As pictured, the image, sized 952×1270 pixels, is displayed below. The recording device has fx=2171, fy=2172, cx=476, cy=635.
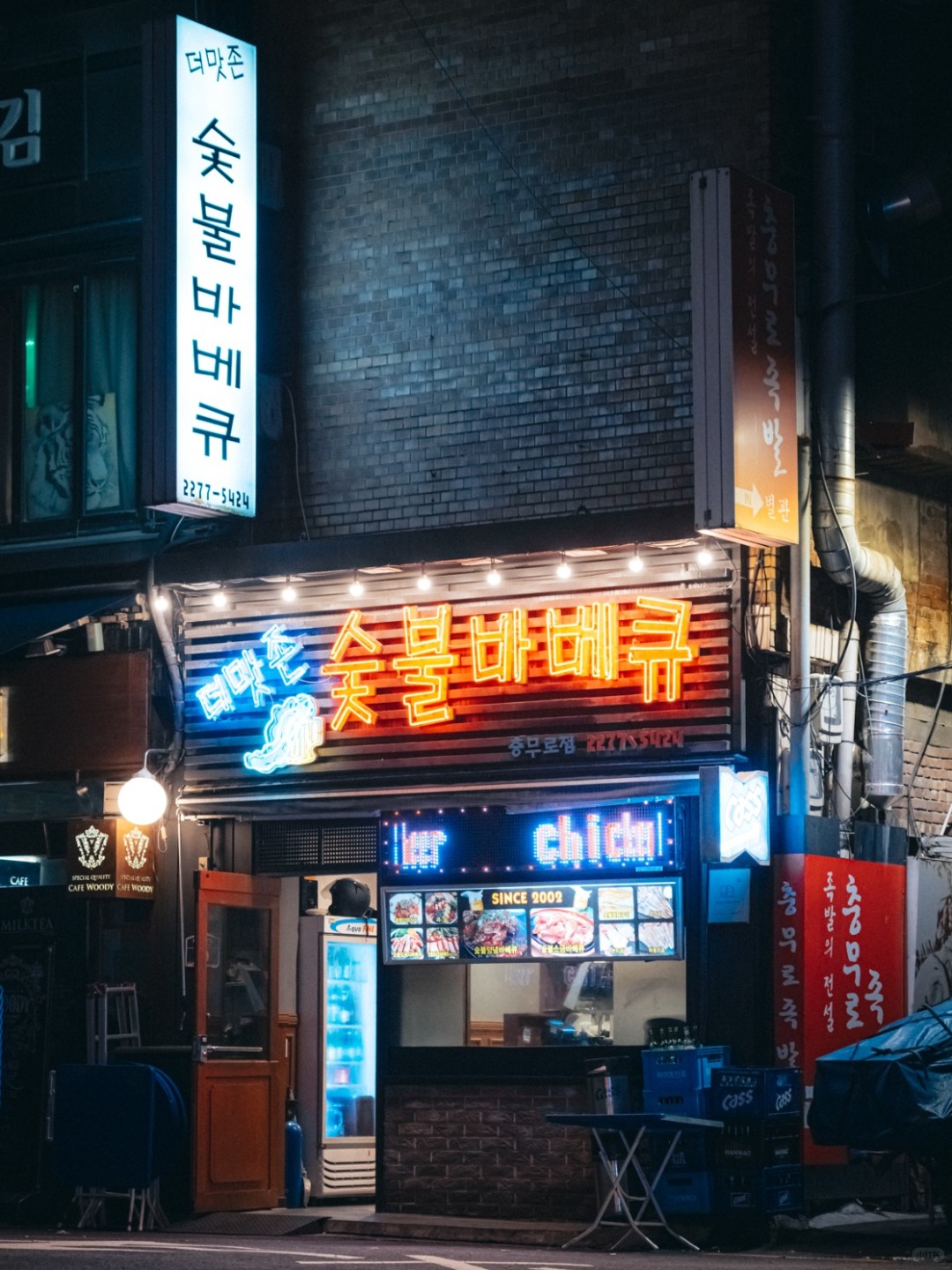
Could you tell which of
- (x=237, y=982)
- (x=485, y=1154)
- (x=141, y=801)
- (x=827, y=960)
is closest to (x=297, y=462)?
(x=141, y=801)

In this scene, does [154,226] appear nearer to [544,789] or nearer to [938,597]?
[544,789]

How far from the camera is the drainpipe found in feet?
60.1

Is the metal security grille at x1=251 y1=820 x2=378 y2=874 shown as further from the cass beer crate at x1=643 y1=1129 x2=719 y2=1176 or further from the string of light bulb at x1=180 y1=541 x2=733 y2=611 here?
the cass beer crate at x1=643 y1=1129 x2=719 y2=1176

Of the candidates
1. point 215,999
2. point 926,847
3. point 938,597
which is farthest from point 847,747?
point 215,999

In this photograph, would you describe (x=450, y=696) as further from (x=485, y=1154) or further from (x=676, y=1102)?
(x=676, y=1102)

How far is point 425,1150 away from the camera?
730 inches

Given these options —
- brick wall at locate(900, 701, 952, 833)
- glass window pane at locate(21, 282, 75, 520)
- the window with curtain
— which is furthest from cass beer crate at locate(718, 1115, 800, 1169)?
glass window pane at locate(21, 282, 75, 520)

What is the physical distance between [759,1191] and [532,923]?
3.29m

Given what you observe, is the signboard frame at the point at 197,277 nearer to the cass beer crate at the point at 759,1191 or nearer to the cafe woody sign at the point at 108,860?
the cafe woody sign at the point at 108,860

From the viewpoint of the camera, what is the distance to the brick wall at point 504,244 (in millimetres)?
18625

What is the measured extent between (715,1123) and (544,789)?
139 inches

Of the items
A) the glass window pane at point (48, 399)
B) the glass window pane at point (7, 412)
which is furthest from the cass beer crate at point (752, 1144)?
the glass window pane at point (7, 412)

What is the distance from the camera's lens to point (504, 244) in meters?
19.4

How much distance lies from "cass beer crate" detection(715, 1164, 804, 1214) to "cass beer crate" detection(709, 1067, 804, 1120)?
0.42m
